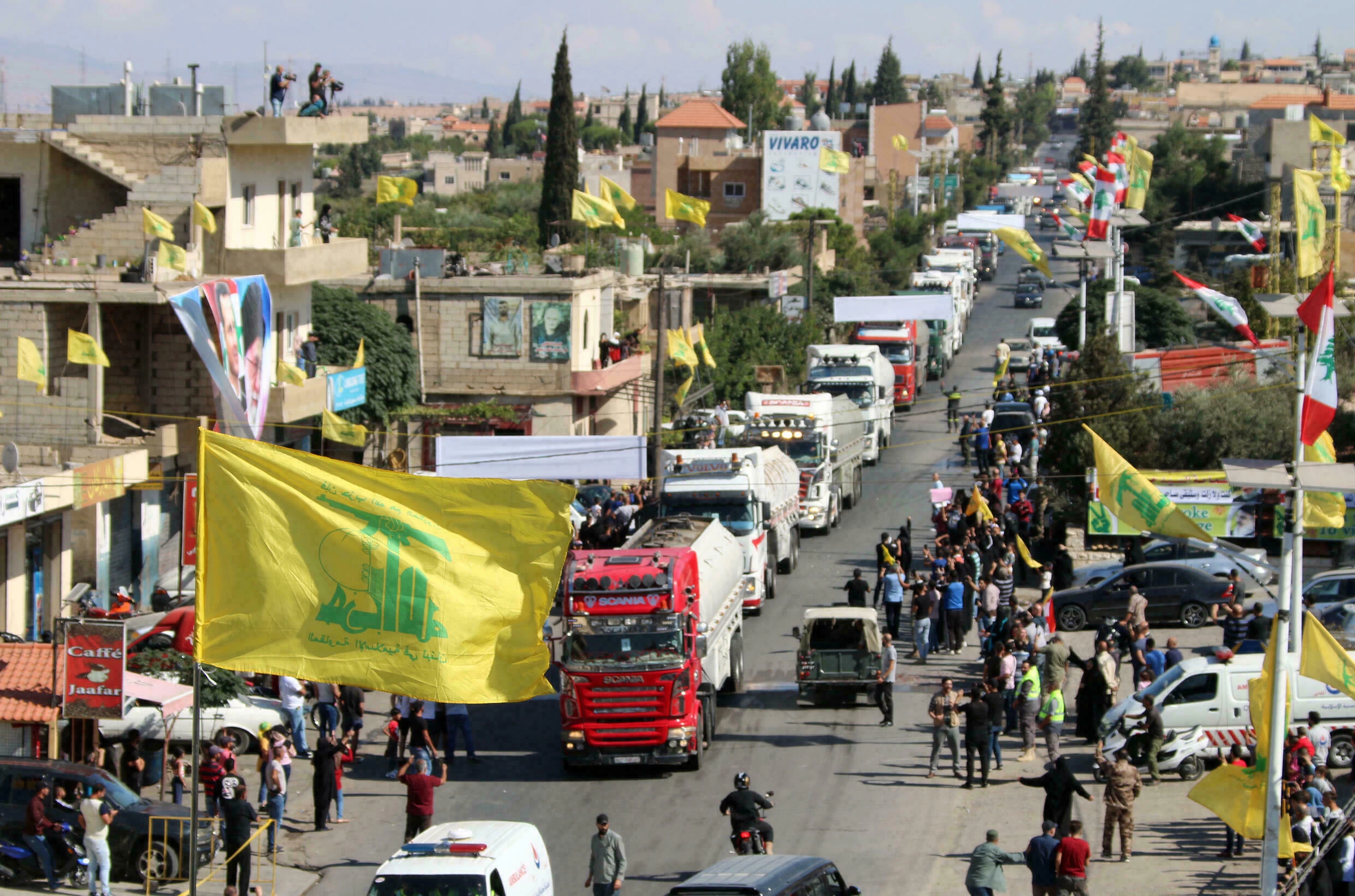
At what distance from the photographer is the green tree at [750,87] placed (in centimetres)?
14662

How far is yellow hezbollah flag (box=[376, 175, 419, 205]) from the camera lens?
42.7 metres

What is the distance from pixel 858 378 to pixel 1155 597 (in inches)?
591

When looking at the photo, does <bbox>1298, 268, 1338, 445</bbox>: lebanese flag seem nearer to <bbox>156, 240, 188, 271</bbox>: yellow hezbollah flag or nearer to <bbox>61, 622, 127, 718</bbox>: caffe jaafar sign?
<bbox>61, 622, 127, 718</bbox>: caffe jaafar sign

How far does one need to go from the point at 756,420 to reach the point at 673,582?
1560cm

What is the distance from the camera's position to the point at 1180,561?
30.3m

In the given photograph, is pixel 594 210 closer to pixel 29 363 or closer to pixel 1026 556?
pixel 29 363

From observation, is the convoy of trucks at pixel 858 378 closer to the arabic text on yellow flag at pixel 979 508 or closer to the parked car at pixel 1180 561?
the arabic text on yellow flag at pixel 979 508

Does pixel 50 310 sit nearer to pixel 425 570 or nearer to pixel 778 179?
pixel 425 570

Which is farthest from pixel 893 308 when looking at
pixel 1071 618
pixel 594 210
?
pixel 1071 618

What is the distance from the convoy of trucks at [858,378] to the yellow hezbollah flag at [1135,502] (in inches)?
889

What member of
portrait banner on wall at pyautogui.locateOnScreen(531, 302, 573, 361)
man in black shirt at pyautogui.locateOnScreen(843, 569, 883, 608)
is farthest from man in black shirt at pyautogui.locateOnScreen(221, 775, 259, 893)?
portrait banner on wall at pyautogui.locateOnScreen(531, 302, 573, 361)

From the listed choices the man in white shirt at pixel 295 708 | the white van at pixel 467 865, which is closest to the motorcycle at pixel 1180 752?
the white van at pixel 467 865

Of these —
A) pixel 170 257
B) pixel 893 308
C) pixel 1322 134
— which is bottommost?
pixel 893 308

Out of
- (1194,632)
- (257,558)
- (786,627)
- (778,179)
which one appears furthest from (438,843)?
(778,179)
